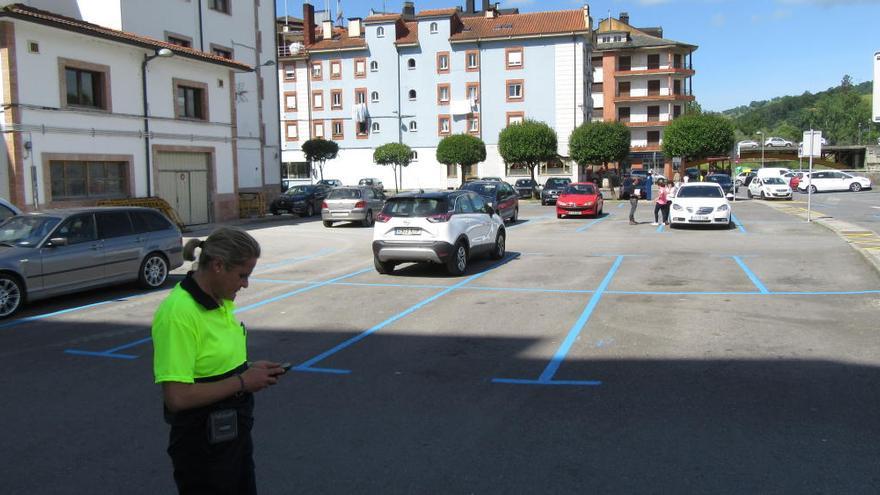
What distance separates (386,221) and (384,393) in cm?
770

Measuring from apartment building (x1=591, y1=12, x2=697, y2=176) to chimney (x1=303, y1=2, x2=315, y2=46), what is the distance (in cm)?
3085

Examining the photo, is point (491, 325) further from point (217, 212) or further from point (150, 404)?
point (217, 212)

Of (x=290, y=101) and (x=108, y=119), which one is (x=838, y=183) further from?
(x=290, y=101)

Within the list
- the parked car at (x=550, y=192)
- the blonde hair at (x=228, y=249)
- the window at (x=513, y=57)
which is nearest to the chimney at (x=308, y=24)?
the window at (x=513, y=57)

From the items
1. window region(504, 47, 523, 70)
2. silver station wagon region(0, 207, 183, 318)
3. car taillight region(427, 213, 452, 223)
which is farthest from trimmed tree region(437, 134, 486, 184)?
silver station wagon region(0, 207, 183, 318)

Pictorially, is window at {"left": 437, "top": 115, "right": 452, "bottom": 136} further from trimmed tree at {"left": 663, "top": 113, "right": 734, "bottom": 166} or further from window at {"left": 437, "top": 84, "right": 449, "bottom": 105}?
trimmed tree at {"left": 663, "top": 113, "right": 734, "bottom": 166}

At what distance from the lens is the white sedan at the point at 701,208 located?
23.6 meters

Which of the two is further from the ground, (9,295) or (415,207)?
(415,207)

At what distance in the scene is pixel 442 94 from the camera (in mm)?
67188

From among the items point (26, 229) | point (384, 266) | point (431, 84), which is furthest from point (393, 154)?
point (26, 229)

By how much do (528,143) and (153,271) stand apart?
40747 mm

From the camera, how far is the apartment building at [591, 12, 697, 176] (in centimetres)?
8075

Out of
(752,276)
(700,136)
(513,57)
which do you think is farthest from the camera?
(513,57)

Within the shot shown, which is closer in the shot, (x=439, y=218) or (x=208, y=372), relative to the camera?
(x=208, y=372)
